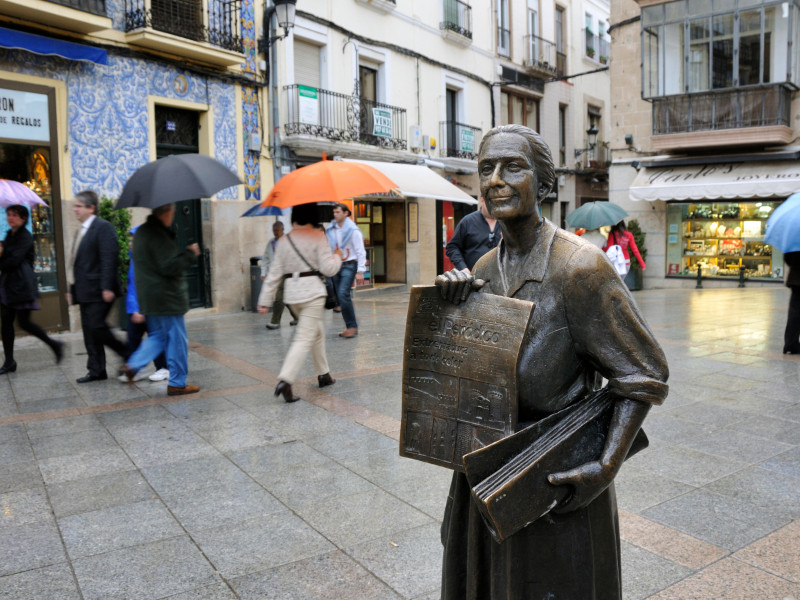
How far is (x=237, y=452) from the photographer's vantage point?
4680 mm

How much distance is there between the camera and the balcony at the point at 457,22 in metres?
19.5

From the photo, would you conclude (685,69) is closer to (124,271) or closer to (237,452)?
(124,271)

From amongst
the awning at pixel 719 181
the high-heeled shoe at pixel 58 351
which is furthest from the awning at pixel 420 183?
the awning at pixel 719 181

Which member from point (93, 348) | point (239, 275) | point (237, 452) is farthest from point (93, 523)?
point (239, 275)

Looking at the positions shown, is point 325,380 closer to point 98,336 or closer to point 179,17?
point 98,336

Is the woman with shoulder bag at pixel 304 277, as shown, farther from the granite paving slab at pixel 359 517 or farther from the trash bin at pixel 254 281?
the trash bin at pixel 254 281

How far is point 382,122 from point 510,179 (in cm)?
1594

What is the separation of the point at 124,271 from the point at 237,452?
6994 mm

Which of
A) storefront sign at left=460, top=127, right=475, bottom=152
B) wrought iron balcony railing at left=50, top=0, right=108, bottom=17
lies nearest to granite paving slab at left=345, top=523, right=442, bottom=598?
wrought iron balcony railing at left=50, top=0, right=108, bottom=17

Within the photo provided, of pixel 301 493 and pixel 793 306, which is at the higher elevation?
pixel 793 306

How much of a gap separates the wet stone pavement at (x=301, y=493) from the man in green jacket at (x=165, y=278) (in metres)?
0.45

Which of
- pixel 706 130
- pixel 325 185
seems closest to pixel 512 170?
pixel 325 185

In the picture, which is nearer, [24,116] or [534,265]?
[534,265]

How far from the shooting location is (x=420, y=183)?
40.1ft
